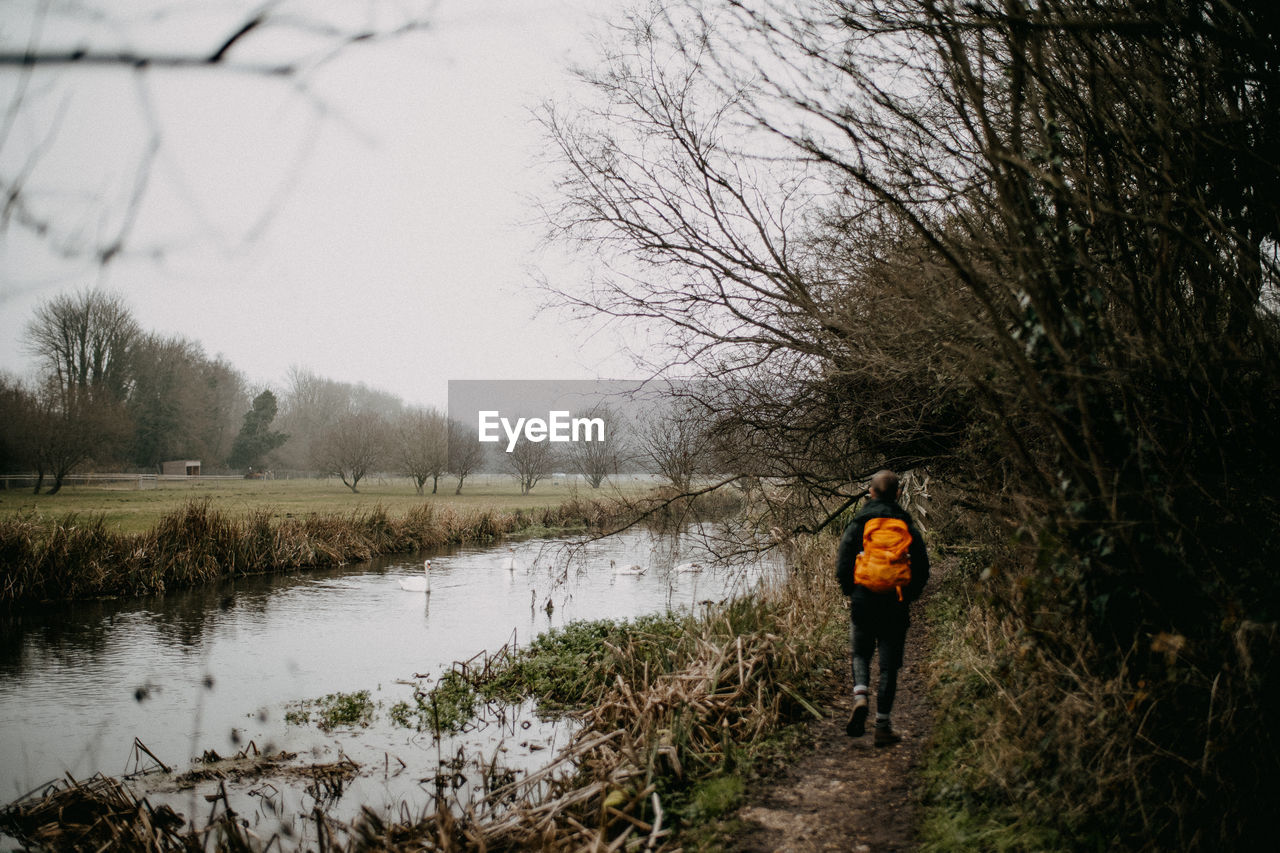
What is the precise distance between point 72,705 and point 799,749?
897 cm

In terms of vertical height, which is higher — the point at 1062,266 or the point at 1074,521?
the point at 1062,266

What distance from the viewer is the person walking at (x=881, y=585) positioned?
534cm

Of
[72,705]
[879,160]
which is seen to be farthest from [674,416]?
[72,705]

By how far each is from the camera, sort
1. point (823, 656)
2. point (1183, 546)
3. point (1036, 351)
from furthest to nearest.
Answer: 1. point (823, 656)
2. point (1036, 351)
3. point (1183, 546)

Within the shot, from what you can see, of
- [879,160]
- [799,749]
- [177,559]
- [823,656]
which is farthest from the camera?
[177,559]

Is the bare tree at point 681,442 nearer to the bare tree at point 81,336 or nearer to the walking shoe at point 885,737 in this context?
the walking shoe at point 885,737

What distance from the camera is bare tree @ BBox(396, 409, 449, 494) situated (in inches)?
2060

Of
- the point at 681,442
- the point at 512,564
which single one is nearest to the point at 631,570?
the point at 512,564

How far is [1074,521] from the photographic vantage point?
144 inches

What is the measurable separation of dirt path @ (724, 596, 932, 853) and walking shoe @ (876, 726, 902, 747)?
0.19 feet

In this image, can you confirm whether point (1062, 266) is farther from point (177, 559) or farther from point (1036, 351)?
point (177, 559)

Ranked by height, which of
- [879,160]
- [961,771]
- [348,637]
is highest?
[879,160]

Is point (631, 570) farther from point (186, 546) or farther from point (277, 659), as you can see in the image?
point (186, 546)

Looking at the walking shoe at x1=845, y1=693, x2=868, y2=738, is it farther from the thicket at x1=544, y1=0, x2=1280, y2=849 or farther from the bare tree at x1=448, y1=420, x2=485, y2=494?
the bare tree at x1=448, y1=420, x2=485, y2=494
